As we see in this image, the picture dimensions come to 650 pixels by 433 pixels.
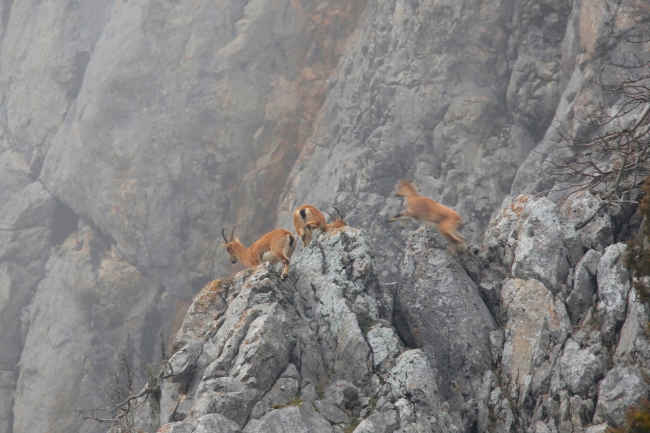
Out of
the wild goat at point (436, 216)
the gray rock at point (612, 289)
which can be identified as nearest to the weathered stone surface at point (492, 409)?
the gray rock at point (612, 289)

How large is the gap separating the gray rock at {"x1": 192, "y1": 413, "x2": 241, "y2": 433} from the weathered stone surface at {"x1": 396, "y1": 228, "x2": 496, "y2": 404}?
16.9 feet

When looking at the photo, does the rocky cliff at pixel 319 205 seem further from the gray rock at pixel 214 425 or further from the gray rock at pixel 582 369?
the gray rock at pixel 214 425

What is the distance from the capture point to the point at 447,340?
15.9m

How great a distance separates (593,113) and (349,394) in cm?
1659

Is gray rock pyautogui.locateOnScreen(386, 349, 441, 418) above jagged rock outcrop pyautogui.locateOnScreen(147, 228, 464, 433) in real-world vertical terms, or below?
below

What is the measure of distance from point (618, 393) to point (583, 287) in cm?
317

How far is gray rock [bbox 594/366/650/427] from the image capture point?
11.8 meters

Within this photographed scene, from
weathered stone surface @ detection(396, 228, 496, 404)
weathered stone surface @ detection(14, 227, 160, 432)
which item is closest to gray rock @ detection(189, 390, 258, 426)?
weathered stone surface @ detection(396, 228, 496, 404)

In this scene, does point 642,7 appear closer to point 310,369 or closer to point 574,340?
point 574,340

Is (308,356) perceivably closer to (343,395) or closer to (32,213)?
(343,395)

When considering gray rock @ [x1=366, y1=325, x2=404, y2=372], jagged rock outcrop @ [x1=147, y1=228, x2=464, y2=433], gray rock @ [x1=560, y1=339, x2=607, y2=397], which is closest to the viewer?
gray rock @ [x1=560, y1=339, x2=607, y2=397]

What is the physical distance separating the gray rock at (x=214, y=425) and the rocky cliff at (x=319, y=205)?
13.1 inches

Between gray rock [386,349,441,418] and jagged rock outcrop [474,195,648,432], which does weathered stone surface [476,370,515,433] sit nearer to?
jagged rock outcrop [474,195,648,432]

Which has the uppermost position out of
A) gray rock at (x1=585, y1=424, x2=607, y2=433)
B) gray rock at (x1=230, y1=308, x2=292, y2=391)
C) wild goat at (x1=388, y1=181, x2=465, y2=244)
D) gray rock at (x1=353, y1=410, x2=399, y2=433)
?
gray rock at (x1=230, y1=308, x2=292, y2=391)
